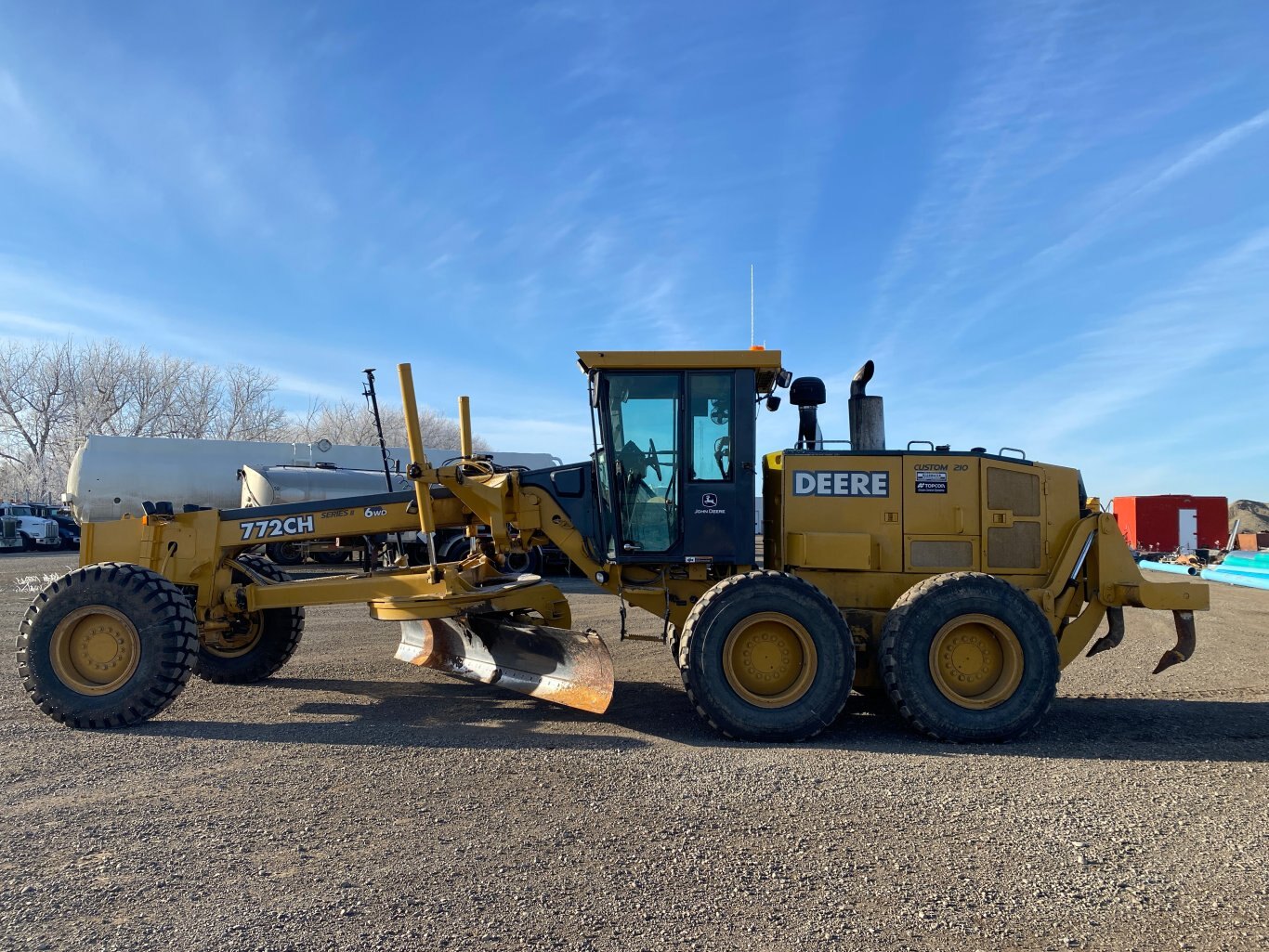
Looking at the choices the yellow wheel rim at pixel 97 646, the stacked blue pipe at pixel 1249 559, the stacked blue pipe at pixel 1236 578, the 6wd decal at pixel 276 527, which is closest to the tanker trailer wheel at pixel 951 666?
the 6wd decal at pixel 276 527

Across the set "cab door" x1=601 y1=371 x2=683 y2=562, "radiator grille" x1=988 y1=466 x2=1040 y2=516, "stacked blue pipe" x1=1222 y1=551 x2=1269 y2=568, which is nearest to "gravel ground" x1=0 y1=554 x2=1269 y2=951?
"cab door" x1=601 y1=371 x2=683 y2=562

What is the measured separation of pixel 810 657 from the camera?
6223 millimetres

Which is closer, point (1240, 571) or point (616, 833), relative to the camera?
point (616, 833)

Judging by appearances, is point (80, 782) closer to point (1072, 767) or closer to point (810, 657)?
point (810, 657)

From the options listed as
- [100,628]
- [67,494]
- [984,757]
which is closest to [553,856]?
[984,757]

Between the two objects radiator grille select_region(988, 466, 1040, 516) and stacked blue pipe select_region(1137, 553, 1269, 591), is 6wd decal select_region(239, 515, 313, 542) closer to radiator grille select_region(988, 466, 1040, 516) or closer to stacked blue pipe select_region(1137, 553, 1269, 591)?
radiator grille select_region(988, 466, 1040, 516)

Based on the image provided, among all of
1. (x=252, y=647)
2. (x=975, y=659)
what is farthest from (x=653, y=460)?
(x=252, y=647)

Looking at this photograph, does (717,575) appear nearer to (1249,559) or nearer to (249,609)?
(249,609)

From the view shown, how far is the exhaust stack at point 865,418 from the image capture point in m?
7.47

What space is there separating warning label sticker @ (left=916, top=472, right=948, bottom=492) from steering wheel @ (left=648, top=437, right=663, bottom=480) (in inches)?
84.9

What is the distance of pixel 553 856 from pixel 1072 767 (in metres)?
3.54

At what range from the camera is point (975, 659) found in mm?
6391

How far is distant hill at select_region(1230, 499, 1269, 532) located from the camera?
44.3 meters

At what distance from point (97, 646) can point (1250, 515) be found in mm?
54757
